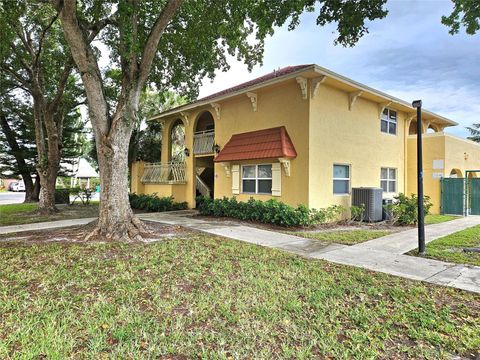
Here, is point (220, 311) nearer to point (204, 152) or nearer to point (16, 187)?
point (204, 152)

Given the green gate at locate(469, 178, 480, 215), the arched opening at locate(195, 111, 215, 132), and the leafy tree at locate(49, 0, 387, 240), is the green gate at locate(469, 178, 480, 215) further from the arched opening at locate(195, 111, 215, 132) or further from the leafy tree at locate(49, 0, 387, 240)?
the arched opening at locate(195, 111, 215, 132)

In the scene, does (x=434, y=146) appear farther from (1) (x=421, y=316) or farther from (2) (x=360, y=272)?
(1) (x=421, y=316)

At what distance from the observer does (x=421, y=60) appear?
48.1ft

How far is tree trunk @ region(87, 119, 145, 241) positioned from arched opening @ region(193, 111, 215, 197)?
23.7ft

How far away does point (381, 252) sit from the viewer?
6746mm

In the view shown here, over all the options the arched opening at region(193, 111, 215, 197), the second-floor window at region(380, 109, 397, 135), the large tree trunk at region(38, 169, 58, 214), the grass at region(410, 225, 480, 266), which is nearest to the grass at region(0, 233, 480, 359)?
the grass at region(410, 225, 480, 266)

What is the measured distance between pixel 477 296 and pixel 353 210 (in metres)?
6.87

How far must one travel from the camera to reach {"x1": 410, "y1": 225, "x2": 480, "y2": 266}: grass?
618 centimetres

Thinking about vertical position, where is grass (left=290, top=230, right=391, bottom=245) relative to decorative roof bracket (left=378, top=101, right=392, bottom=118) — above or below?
below

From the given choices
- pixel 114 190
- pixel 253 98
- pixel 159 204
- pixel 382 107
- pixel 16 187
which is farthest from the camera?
pixel 16 187

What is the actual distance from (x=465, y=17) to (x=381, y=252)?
18.7 feet

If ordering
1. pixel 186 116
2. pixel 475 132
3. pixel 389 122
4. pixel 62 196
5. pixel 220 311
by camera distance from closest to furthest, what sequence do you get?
pixel 220 311
pixel 389 122
pixel 186 116
pixel 62 196
pixel 475 132

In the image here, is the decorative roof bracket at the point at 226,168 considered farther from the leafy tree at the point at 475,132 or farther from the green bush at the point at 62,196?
the leafy tree at the point at 475,132

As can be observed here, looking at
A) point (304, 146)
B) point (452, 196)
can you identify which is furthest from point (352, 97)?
point (452, 196)
